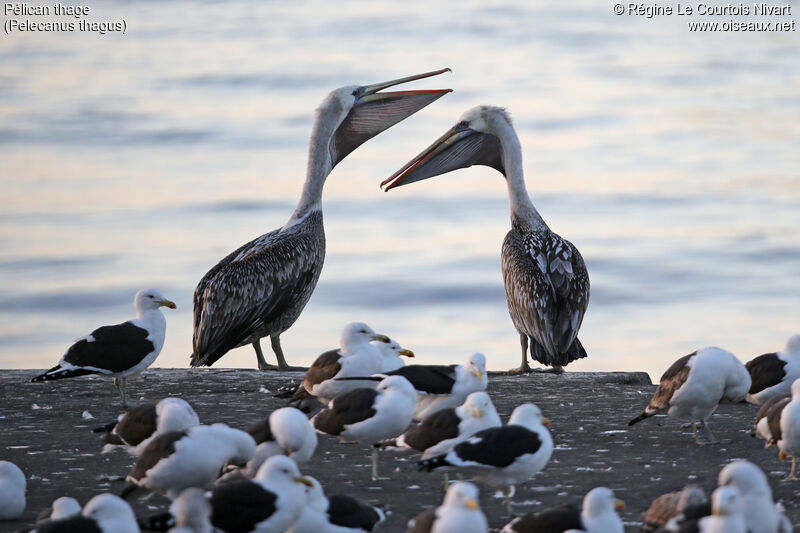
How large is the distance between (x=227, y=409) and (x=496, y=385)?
8.17ft

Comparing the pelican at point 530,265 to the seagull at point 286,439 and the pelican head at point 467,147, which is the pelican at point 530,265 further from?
the seagull at point 286,439

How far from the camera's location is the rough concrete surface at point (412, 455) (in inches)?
284

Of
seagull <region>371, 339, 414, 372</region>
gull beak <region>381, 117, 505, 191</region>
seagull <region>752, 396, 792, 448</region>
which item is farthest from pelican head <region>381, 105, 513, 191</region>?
seagull <region>752, 396, 792, 448</region>

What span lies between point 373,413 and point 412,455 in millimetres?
1070

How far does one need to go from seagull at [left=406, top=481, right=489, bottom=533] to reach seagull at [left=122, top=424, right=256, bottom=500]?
138 centimetres

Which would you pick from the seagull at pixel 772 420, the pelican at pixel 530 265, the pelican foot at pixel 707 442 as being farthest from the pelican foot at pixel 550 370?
the seagull at pixel 772 420

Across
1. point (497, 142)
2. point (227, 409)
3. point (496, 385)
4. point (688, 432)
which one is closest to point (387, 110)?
point (497, 142)

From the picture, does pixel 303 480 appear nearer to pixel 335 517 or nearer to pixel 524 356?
pixel 335 517

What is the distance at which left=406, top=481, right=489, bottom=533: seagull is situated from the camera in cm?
538

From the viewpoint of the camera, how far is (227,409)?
10031 mm

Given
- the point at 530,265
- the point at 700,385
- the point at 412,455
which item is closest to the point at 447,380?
the point at 412,455

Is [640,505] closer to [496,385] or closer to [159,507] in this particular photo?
[159,507]

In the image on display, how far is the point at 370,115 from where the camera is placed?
49.5 ft

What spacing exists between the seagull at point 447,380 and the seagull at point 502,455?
4.70 feet
